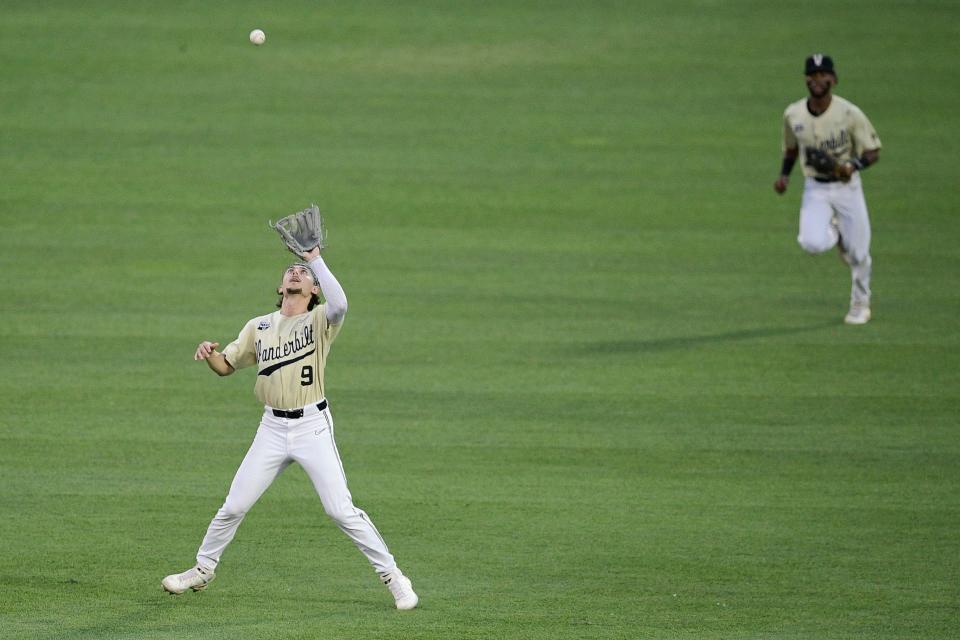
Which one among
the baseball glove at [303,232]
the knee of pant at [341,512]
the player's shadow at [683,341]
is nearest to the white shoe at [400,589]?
the knee of pant at [341,512]

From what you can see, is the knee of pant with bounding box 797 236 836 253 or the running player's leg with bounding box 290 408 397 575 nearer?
the running player's leg with bounding box 290 408 397 575

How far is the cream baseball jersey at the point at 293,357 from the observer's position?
763 centimetres

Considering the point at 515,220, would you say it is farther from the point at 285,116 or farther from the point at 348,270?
the point at 285,116

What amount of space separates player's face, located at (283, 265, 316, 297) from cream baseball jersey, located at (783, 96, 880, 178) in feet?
22.0

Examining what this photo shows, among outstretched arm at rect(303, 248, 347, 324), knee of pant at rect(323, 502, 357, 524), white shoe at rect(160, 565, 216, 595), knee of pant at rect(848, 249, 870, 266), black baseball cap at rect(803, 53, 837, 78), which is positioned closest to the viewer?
outstretched arm at rect(303, 248, 347, 324)

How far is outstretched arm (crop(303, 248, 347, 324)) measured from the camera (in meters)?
7.43

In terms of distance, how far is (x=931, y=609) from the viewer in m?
7.97

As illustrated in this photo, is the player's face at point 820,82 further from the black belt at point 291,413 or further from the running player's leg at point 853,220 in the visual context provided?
the black belt at point 291,413

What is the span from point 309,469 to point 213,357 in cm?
80

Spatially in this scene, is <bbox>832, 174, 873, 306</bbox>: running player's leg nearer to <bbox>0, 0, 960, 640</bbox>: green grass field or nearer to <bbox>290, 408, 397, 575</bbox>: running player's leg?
<bbox>0, 0, 960, 640</bbox>: green grass field

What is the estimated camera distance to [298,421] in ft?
25.1

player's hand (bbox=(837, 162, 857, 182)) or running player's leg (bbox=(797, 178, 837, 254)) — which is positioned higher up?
player's hand (bbox=(837, 162, 857, 182))

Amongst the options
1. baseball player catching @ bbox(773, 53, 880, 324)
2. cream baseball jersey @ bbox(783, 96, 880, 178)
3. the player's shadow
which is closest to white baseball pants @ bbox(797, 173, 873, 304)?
baseball player catching @ bbox(773, 53, 880, 324)

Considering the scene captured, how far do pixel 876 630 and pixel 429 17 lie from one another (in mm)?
16968
